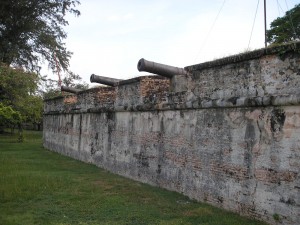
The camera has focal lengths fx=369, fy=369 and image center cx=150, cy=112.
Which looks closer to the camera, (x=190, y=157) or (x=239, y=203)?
(x=239, y=203)

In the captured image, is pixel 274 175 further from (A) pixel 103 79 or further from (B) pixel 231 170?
(A) pixel 103 79

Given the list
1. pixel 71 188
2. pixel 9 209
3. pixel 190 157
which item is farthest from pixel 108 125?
pixel 9 209

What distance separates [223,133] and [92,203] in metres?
2.71

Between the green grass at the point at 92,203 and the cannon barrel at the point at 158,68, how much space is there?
2.56 metres

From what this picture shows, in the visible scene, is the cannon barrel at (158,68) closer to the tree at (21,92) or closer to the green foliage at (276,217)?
the green foliage at (276,217)

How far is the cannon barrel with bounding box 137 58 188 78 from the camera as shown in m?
7.80

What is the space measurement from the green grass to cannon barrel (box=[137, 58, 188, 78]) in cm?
256

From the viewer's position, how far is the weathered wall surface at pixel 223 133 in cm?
527

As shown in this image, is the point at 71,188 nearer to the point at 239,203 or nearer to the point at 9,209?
the point at 9,209

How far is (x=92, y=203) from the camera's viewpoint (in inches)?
267

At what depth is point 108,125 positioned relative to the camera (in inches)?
448

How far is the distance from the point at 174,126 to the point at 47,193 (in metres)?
2.99

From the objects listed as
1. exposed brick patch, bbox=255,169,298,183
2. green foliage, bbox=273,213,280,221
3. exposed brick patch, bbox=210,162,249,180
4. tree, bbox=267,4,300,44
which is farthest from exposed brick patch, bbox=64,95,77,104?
tree, bbox=267,4,300,44

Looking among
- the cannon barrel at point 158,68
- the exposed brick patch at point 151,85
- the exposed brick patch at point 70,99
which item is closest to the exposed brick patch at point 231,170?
the cannon barrel at point 158,68
